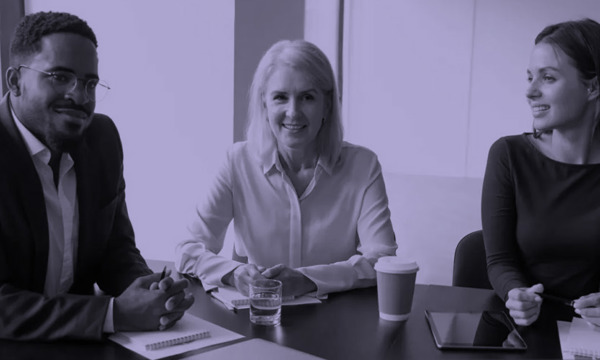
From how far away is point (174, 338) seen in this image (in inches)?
44.6

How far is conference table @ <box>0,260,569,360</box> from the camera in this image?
110 cm

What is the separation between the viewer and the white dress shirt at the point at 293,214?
5.97 ft

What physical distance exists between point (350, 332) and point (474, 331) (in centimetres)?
26

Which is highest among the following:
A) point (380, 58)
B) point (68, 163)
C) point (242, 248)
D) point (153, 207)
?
point (380, 58)

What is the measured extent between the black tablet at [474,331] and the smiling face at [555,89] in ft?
2.10

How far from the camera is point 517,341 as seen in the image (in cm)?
118

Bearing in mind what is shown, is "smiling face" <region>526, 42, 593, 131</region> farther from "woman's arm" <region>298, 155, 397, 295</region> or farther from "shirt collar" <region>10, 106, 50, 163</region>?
"shirt collar" <region>10, 106, 50, 163</region>

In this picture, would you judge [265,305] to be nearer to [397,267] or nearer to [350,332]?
[350,332]

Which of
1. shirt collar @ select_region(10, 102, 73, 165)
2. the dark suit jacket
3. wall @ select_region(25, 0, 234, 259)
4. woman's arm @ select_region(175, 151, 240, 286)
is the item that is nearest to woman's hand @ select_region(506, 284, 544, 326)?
woman's arm @ select_region(175, 151, 240, 286)

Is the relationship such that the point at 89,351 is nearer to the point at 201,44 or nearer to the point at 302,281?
the point at 302,281

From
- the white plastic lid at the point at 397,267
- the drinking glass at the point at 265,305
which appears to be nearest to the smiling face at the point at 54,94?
the drinking glass at the point at 265,305

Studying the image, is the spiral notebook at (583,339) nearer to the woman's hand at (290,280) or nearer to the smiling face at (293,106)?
the woman's hand at (290,280)

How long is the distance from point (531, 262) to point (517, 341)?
0.59m

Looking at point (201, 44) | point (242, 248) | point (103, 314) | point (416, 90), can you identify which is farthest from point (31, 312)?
point (416, 90)
